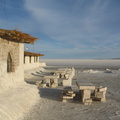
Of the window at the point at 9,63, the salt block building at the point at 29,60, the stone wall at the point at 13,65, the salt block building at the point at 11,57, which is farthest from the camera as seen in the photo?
the salt block building at the point at 29,60

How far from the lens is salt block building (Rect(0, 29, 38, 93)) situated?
6.76 meters

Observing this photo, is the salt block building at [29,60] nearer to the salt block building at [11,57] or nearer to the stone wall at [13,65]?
the stone wall at [13,65]

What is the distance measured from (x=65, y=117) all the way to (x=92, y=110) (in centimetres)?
133

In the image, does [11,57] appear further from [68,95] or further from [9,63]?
[68,95]

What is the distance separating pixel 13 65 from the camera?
8.20 m

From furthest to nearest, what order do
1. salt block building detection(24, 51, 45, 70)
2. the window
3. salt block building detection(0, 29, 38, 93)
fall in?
salt block building detection(24, 51, 45, 70), the window, salt block building detection(0, 29, 38, 93)

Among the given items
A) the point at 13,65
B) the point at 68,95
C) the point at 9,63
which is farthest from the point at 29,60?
the point at 68,95

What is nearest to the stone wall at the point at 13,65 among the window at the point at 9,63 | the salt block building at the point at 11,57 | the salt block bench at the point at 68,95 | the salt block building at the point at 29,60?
the salt block building at the point at 11,57

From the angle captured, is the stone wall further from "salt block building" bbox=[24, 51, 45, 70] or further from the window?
"salt block building" bbox=[24, 51, 45, 70]

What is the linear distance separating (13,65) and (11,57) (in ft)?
1.43

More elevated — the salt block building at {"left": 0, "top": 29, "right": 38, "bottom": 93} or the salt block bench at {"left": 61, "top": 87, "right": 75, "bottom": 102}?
the salt block building at {"left": 0, "top": 29, "right": 38, "bottom": 93}

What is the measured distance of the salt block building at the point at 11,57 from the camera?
22.2 feet

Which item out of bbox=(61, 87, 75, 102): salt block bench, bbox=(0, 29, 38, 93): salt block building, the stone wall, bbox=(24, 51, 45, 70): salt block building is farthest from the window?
bbox=(24, 51, 45, 70): salt block building

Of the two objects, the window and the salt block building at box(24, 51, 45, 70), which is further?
the salt block building at box(24, 51, 45, 70)
